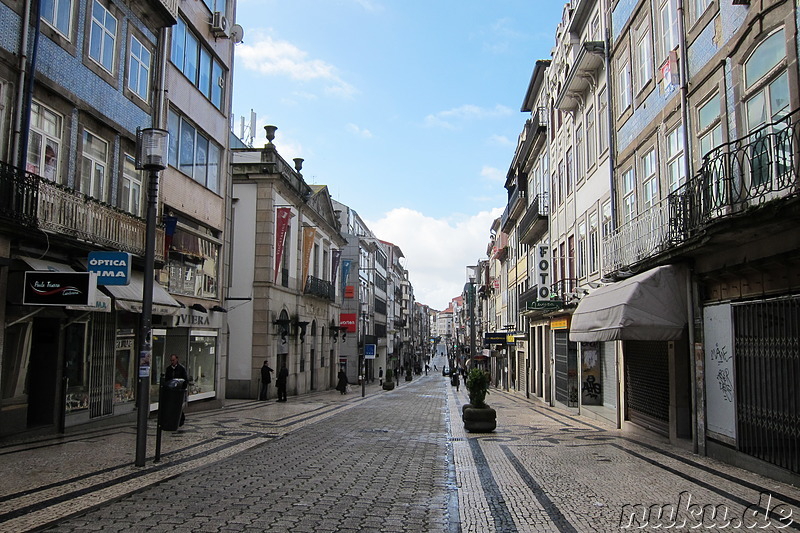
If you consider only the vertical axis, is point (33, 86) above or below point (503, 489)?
above

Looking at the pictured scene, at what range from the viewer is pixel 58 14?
40.6 feet

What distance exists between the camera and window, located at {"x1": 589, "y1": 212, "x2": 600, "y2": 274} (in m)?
19.0

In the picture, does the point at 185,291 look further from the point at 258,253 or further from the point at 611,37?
the point at 611,37

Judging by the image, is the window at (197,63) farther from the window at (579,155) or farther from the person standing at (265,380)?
the window at (579,155)

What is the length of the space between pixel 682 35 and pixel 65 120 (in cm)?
1261

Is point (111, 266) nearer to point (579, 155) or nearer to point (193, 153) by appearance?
Answer: point (193, 153)

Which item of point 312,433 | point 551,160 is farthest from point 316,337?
point 312,433

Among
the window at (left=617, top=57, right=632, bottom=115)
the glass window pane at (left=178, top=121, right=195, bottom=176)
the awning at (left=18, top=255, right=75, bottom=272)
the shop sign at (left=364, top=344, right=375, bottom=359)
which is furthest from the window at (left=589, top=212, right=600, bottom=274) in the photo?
the shop sign at (left=364, top=344, right=375, bottom=359)

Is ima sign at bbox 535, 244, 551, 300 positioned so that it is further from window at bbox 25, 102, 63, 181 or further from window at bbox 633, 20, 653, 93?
window at bbox 25, 102, 63, 181

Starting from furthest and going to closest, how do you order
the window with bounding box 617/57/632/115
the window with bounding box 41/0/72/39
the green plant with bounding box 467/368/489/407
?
the window with bounding box 617/57/632/115 < the green plant with bounding box 467/368/489/407 < the window with bounding box 41/0/72/39

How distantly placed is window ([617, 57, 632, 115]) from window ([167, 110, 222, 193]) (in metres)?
12.6

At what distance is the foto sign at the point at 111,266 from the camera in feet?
34.2

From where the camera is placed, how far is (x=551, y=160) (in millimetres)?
27359

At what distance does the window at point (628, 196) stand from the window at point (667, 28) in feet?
10.4
